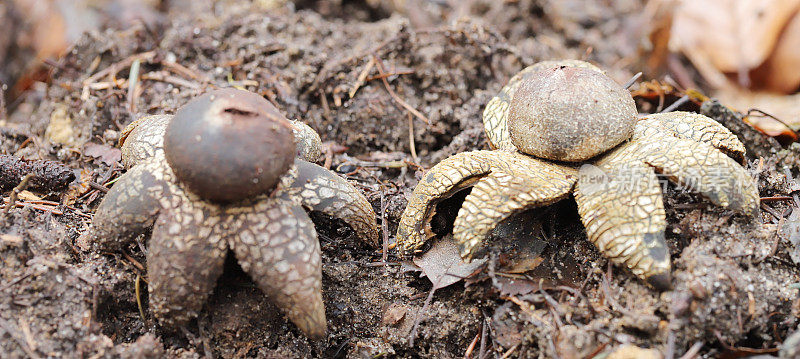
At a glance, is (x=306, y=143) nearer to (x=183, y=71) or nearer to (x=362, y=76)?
(x=362, y=76)

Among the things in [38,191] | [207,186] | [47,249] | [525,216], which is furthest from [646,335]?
[38,191]

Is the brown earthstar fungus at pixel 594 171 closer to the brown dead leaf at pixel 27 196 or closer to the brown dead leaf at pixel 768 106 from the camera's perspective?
the brown dead leaf at pixel 768 106

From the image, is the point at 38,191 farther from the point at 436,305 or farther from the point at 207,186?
the point at 436,305

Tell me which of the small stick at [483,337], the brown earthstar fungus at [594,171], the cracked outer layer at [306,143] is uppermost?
the brown earthstar fungus at [594,171]

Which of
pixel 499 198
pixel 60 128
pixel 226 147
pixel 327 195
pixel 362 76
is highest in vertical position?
pixel 226 147

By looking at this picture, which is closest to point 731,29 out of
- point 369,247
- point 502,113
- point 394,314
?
point 502,113

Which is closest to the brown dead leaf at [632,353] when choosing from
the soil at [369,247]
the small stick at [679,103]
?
the soil at [369,247]
